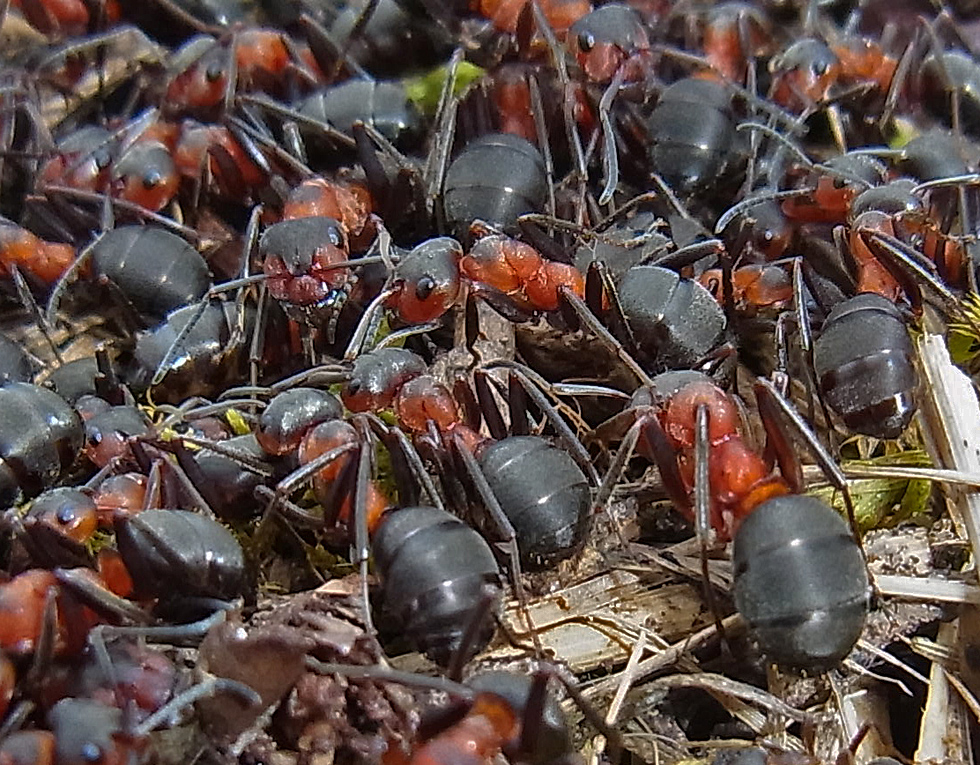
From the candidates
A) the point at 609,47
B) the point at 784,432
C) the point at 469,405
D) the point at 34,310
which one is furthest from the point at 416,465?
the point at 609,47

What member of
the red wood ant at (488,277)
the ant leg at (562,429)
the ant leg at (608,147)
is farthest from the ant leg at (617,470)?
the ant leg at (608,147)

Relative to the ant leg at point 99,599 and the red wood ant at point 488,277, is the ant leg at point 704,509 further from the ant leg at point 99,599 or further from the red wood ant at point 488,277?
the ant leg at point 99,599

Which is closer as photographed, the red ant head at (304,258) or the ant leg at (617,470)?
the ant leg at (617,470)

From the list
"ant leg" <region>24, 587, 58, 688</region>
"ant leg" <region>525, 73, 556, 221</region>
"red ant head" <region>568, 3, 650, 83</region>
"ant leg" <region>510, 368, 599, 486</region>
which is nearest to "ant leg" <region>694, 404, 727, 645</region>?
"ant leg" <region>510, 368, 599, 486</region>

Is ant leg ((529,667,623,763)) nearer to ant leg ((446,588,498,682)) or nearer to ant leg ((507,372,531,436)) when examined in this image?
ant leg ((446,588,498,682))

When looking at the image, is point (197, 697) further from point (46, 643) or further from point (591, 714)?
point (591, 714)

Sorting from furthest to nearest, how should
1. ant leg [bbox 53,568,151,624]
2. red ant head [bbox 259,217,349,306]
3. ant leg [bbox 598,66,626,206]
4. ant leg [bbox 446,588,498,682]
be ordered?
ant leg [bbox 598,66,626,206] → red ant head [bbox 259,217,349,306] → ant leg [bbox 53,568,151,624] → ant leg [bbox 446,588,498,682]
